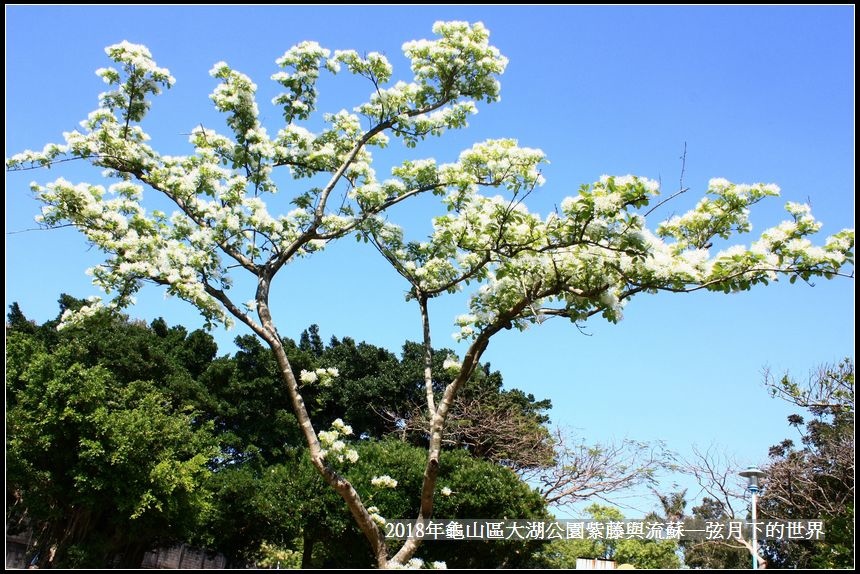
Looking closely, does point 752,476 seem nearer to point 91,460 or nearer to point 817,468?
point 817,468

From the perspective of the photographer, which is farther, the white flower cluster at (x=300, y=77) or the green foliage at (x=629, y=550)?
the green foliage at (x=629, y=550)

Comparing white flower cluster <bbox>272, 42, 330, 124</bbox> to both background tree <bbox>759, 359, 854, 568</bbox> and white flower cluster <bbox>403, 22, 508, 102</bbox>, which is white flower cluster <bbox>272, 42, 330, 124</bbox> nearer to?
white flower cluster <bbox>403, 22, 508, 102</bbox>

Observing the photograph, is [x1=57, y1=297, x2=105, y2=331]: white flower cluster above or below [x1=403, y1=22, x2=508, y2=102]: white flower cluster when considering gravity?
below

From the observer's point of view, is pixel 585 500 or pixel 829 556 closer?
pixel 829 556

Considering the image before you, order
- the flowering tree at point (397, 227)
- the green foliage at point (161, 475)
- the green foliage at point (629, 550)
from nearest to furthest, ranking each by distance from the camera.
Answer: the flowering tree at point (397, 227) → the green foliage at point (161, 475) → the green foliage at point (629, 550)

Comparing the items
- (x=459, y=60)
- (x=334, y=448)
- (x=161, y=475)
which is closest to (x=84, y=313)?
(x=334, y=448)

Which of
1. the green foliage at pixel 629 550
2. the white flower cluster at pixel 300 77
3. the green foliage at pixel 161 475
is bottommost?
the green foliage at pixel 629 550

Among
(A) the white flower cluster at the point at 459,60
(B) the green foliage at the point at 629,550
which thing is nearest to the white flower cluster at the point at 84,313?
(A) the white flower cluster at the point at 459,60

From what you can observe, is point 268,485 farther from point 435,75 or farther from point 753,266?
point 753,266


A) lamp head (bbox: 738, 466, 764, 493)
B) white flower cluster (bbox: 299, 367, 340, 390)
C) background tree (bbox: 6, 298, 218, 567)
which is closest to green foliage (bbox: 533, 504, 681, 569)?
background tree (bbox: 6, 298, 218, 567)

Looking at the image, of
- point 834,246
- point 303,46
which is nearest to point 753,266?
point 834,246

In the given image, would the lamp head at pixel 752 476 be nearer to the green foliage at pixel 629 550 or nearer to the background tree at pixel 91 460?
the background tree at pixel 91 460

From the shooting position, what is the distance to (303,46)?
761cm

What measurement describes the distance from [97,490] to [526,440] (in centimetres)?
1177
